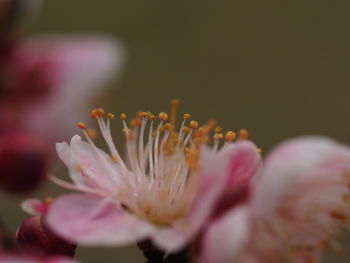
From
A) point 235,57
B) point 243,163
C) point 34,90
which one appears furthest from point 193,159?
point 235,57

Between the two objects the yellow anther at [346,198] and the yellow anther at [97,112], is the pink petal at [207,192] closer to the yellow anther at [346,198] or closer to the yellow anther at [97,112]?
the yellow anther at [346,198]

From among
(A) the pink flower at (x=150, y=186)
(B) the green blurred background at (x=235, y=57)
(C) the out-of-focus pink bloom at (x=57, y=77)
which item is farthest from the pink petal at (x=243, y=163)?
(B) the green blurred background at (x=235, y=57)

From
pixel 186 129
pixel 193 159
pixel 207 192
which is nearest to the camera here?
pixel 207 192

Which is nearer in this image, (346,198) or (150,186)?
(346,198)

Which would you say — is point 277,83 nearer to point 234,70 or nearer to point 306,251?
point 234,70

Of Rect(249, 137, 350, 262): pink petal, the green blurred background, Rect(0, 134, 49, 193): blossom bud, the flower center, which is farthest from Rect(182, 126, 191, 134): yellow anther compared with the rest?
the green blurred background

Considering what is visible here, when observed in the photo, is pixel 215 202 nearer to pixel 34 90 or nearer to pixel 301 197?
pixel 301 197

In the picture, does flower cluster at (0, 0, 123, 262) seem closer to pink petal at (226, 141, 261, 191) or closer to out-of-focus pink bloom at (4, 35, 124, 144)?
out-of-focus pink bloom at (4, 35, 124, 144)

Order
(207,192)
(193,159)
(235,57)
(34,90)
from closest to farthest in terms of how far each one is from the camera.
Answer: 1. (34,90)
2. (207,192)
3. (193,159)
4. (235,57)
